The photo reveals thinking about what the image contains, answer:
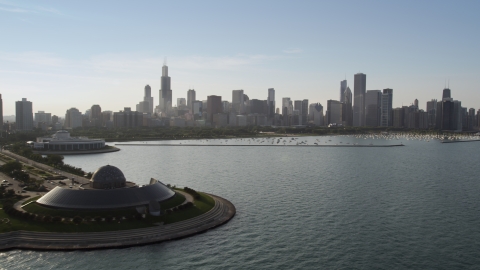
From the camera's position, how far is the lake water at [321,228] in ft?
104

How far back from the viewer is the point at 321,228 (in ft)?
133

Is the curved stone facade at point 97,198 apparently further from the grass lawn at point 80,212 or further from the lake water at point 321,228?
the lake water at point 321,228

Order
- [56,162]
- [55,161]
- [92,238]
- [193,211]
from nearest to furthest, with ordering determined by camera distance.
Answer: [92,238] → [193,211] → [56,162] → [55,161]

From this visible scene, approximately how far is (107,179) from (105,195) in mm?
2685

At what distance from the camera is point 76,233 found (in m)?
34.8

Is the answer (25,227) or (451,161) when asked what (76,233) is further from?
(451,161)

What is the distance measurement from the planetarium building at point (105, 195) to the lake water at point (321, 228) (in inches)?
287

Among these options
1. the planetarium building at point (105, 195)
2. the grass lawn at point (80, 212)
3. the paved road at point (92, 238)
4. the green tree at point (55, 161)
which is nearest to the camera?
the paved road at point (92, 238)

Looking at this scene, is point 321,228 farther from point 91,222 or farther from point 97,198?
point 97,198

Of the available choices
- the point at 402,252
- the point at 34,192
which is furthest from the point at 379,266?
the point at 34,192

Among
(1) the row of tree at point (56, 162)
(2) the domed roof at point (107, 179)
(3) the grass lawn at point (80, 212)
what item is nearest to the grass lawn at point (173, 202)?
(3) the grass lawn at point (80, 212)

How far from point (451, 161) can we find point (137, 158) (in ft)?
260

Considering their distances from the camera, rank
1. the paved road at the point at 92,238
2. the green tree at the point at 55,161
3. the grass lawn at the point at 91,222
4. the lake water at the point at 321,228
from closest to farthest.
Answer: the lake water at the point at 321,228 < the paved road at the point at 92,238 < the grass lawn at the point at 91,222 < the green tree at the point at 55,161

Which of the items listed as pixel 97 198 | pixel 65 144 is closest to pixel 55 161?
pixel 97 198
